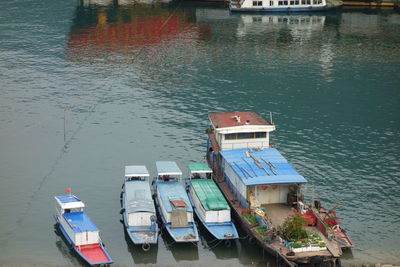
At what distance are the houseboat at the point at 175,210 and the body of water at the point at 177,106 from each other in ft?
Result: 6.48

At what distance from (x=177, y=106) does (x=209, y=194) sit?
3592 centimetres

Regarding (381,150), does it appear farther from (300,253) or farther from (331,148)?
(300,253)

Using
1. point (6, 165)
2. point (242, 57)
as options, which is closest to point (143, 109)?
point (6, 165)

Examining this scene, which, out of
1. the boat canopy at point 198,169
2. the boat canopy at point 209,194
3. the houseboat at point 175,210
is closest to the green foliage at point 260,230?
the boat canopy at point 209,194

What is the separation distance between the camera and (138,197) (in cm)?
5894

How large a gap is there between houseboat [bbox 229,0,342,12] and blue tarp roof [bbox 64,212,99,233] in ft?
373

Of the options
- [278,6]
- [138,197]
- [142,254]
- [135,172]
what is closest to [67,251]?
[142,254]

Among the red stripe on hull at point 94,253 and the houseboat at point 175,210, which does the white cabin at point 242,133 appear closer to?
the houseboat at point 175,210

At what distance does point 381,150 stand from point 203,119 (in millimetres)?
24367

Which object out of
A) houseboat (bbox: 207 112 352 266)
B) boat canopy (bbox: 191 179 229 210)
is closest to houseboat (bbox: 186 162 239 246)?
boat canopy (bbox: 191 179 229 210)

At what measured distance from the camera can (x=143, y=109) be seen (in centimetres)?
9406

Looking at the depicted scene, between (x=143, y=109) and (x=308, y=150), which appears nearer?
(x=308, y=150)

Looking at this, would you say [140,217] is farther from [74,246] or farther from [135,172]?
[135,172]

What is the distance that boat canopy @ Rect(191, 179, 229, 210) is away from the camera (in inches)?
2255
